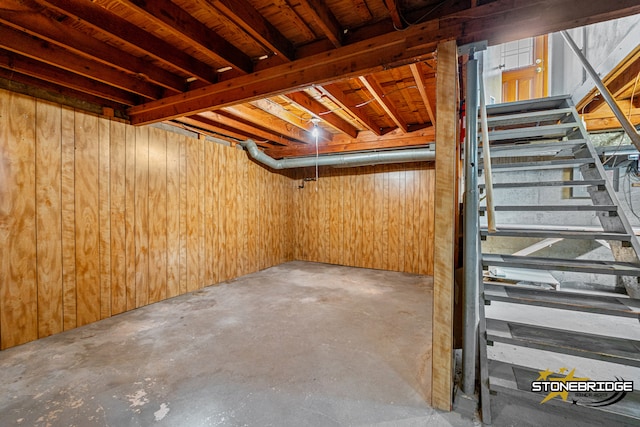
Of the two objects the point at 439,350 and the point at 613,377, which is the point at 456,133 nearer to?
the point at 439,350

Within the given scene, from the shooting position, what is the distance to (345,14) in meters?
1.67

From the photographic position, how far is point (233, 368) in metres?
1.93

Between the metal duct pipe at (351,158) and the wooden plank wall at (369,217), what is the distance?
714mm

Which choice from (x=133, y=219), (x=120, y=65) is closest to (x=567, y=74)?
(x=120, y=65)

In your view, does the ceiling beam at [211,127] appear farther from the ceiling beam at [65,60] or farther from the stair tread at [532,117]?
the stair tread at [532,117]

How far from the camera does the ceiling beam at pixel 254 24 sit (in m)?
1.44

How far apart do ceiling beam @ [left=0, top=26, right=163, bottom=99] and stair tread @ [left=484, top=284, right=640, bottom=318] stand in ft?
10.8

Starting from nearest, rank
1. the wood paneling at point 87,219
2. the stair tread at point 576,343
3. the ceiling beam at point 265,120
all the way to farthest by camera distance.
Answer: the stair tread at point 576,343 → the wood paneling at point 87,219 → the ceiling beam at point 265,120

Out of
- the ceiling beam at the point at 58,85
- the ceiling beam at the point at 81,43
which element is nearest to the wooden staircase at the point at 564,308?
the ceiling beam at the point at 81,43

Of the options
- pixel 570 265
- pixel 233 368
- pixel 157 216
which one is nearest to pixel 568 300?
pixel 570 265

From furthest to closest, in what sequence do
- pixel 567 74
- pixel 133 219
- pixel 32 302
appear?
pixel 567 74 < pixel 133 219 < pixel 32 302

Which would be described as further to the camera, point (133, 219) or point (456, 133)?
point (133, 219)

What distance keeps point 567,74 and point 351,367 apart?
5083 millimetres
